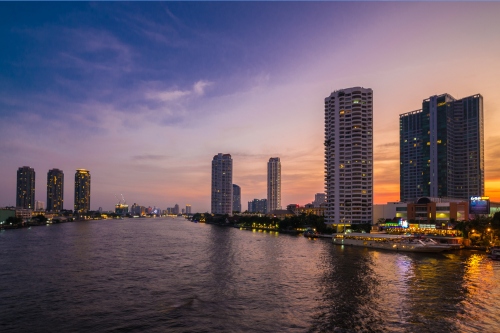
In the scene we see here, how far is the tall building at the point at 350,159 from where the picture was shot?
148125mm

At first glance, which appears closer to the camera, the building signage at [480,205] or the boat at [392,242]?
the boat at [392,242]

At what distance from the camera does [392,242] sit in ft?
305

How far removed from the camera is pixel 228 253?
80.4 meters

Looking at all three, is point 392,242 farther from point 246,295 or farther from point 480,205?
point 246,295

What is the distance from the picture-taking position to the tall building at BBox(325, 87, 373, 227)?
14812cm

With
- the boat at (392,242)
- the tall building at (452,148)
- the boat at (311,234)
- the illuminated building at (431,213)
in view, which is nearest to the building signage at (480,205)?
the illuminated building at (431,213)

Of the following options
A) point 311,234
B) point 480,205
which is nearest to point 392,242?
point 480,205

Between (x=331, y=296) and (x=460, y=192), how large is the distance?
17844 centimetres

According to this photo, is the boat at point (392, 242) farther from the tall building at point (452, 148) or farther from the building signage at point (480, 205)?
the tall building at point (452, 148)

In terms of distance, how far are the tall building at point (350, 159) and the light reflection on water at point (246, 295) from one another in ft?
262

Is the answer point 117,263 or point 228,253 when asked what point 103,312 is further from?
point 228,253

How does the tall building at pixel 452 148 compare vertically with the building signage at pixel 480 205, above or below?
above

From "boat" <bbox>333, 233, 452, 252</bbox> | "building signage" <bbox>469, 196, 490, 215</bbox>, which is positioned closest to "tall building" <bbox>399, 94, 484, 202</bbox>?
"building signage" <bbox>469, 196, 490, 215</bbox>

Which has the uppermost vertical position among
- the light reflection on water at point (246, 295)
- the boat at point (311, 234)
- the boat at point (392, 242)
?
the light reflection on water at point (246, 295)
